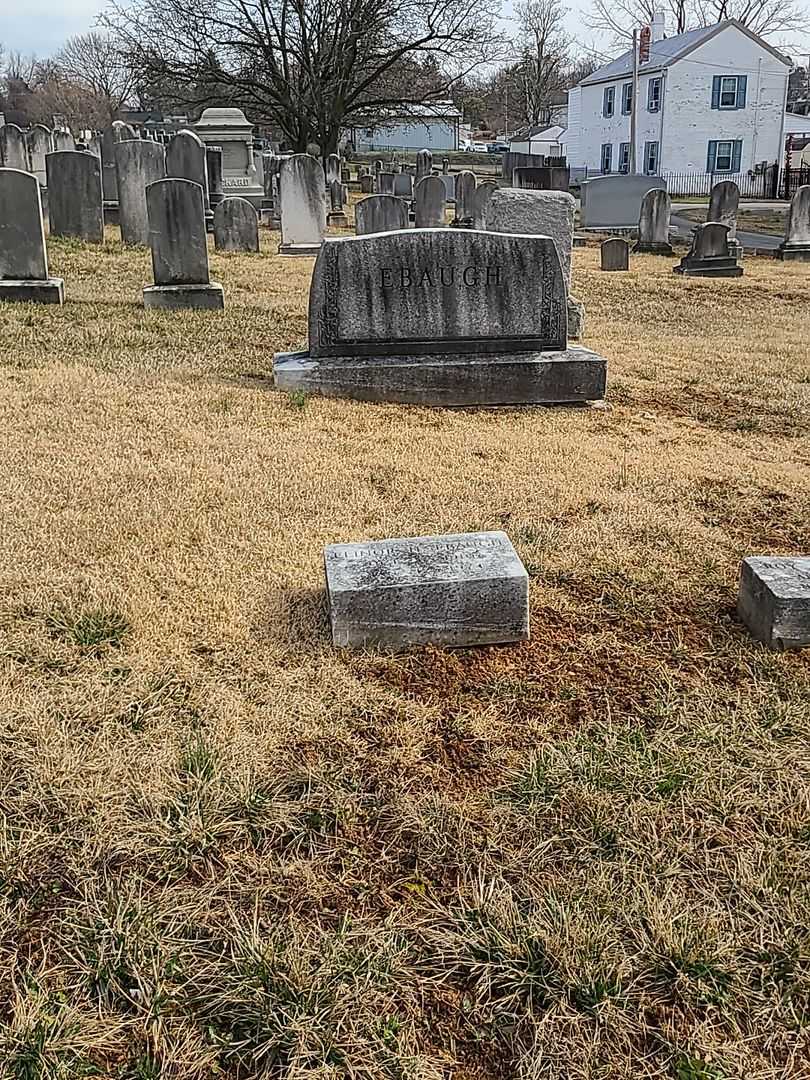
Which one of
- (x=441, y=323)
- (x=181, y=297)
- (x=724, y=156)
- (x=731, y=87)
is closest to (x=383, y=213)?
(x=181, y=297)

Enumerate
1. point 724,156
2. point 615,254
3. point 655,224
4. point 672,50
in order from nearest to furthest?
point 615,254 → point 655,224 → point 724,156 → point 672,50

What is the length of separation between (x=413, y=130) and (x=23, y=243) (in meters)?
81.3

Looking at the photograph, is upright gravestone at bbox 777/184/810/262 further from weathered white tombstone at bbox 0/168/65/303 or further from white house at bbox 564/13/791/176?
white house at bbox 564/13/791/176

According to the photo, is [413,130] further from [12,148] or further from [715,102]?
[12,148]

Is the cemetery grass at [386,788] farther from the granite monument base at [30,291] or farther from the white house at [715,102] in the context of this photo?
the white house at [715,102]

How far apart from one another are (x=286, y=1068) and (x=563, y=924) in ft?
2.17

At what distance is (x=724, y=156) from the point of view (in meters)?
44.8

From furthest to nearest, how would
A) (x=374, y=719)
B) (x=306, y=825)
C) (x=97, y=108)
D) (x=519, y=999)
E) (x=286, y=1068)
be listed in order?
(x=97, y=108) < (x=374, y=719) < (x=306, y=825) < (x=519, y=999) < (x=286, y=1068)

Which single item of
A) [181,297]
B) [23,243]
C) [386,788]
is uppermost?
[23,243]

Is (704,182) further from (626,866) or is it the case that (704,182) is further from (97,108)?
(626,866)

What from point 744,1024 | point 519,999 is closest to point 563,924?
point 519,999

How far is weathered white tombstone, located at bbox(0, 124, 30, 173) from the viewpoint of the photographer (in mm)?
21656

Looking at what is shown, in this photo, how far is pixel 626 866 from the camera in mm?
2230

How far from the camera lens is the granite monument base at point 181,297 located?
31.9 ft
